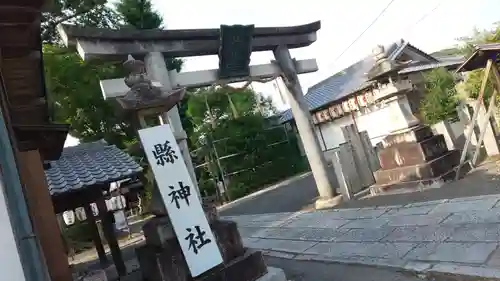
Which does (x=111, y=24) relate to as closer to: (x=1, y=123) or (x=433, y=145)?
(x=433, y=145)

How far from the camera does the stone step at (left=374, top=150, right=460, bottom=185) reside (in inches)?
360

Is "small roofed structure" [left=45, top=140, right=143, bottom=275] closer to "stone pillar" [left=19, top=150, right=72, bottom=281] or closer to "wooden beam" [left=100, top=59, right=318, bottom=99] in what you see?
"wooden beam" [left=100, top=59, right=318, bottom=99]

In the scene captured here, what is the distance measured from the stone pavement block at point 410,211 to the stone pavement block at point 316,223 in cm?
97

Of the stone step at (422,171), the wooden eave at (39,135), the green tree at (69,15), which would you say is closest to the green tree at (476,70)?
the stone step at (422,171)

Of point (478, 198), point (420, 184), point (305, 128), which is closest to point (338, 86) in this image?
point (305, 128)

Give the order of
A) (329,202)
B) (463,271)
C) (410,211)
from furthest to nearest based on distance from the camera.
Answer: (329,202)
(410,211)
(463,271)

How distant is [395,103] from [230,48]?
15.0 ft

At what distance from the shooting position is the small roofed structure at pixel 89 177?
26.9 ft

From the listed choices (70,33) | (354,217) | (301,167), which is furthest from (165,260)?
(301,167)

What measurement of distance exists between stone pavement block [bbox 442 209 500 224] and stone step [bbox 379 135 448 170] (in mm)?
3127

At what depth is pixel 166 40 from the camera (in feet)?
31.5

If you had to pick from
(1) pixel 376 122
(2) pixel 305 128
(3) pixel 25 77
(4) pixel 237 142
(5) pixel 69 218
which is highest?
(3) pixel 25 77

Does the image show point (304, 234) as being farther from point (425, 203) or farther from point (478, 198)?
point (478, 198)

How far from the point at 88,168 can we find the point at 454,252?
7.66 metres
